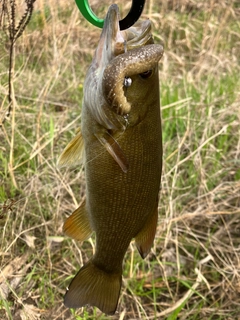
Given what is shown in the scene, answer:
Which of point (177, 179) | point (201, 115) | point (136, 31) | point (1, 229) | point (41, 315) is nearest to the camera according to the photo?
point (136, 31)

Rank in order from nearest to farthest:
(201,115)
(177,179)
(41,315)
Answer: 1. (41,315)
2. (177,179)
3. (201,115)

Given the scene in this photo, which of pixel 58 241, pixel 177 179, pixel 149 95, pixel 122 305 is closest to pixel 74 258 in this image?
pixel 58 241

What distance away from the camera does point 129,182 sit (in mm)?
1590

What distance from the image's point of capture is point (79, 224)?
173 cm

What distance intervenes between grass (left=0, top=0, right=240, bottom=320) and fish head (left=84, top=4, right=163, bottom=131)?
54cm

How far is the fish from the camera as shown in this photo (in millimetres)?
1332

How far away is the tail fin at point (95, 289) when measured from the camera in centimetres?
170

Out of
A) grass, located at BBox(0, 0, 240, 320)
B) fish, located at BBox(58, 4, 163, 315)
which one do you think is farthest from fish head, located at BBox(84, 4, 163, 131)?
grass, located at BBox(0, 0, 240, 320)

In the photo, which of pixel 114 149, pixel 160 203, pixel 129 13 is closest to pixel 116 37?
pixel 129 13

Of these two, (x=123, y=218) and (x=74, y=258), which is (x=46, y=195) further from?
(x=123, y=218)

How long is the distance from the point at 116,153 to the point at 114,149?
13 millimetres

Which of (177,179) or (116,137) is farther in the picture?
(177,179)

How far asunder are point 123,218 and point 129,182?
0.43 ft

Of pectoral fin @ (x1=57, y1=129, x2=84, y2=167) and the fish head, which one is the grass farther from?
the fish head
